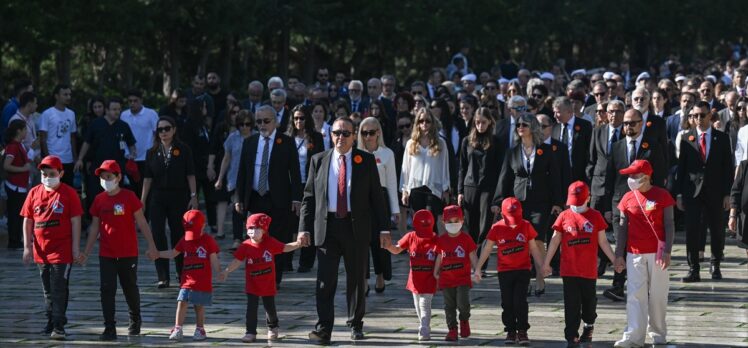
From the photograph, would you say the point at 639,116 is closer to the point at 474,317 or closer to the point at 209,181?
the point at 474,317

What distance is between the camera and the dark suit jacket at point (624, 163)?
14.9 m

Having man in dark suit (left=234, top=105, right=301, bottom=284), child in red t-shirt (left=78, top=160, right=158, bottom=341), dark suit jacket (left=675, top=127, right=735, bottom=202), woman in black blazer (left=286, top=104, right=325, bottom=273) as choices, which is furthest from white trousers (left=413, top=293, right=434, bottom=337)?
dark suit jacket (left=675, top=127, right=735, bottom=202)

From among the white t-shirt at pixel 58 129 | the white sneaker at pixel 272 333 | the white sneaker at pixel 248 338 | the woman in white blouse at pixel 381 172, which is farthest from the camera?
the white t-shirt at pixel 58 129

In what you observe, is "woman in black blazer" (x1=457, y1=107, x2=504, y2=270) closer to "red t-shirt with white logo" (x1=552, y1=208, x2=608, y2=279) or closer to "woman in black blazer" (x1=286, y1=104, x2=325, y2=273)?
"woman in black blazer" (x1=286, y1=104, x2=325, y2=273)

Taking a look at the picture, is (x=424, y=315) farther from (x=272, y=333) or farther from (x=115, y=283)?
(x=115, y=283)

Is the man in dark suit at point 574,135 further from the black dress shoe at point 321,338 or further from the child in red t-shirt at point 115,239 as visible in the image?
the child in red t-shirt at point 115,239

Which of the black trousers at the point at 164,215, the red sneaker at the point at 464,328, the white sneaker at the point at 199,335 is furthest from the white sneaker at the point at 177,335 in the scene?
the black trousers at the point at 164,215

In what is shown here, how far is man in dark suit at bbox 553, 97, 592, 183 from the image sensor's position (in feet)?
54.8

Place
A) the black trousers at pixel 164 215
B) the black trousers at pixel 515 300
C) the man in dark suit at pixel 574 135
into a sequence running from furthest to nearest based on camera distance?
the man in dark suit at pixel 574 135
the black trousers at pixel 164 215
the black trousers at pixel 515 300

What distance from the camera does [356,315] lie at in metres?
12.7

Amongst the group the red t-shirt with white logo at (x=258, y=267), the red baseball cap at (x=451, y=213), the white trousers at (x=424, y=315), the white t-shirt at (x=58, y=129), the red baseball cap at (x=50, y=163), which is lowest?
the white trousers at (x=424, y=315)

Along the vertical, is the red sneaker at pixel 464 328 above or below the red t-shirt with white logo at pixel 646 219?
below

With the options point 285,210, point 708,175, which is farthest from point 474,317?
point 708,175

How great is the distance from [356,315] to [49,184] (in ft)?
9.21
